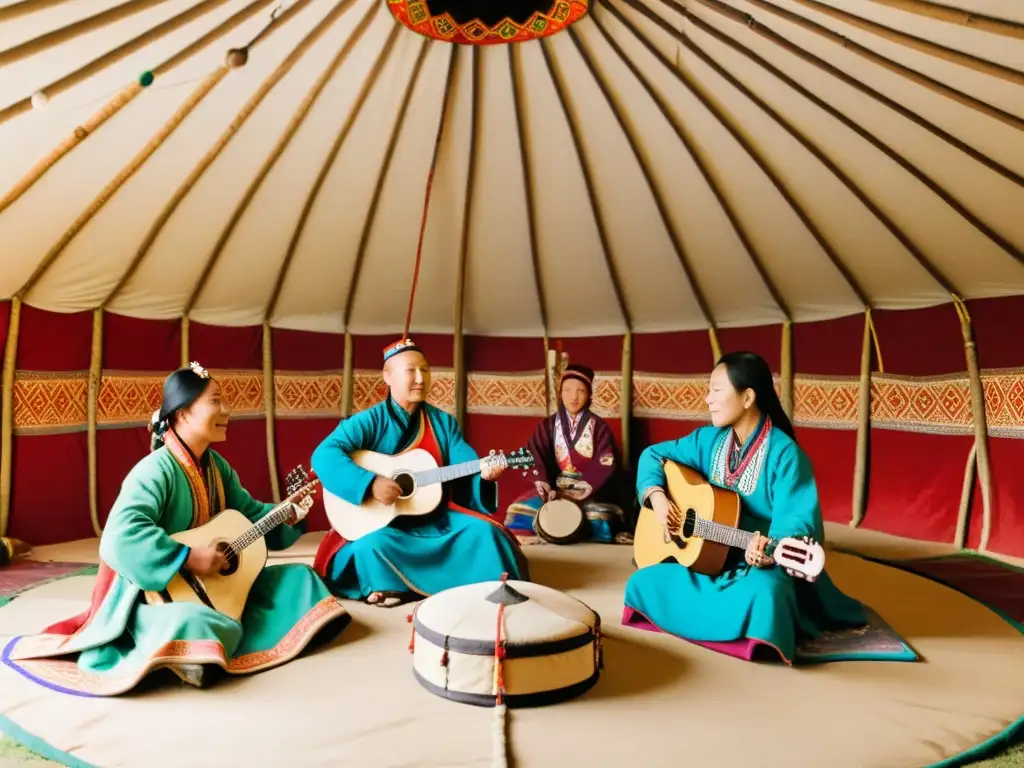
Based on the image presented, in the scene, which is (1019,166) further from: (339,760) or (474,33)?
(339,760)

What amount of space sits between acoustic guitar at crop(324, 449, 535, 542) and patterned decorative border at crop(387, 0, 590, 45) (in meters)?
1.62

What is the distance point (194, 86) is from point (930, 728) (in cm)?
323

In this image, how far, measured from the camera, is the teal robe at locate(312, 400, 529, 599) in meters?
3.09

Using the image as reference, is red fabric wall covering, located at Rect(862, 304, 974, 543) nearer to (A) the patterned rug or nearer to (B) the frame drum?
(B) the frame drum

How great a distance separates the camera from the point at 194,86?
313 centimetres

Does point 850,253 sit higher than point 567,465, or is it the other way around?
point 850,253

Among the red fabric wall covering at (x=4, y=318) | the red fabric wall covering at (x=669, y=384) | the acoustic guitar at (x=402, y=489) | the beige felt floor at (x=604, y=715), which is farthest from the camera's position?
the red fabric wall covering at (x=669, y=384)

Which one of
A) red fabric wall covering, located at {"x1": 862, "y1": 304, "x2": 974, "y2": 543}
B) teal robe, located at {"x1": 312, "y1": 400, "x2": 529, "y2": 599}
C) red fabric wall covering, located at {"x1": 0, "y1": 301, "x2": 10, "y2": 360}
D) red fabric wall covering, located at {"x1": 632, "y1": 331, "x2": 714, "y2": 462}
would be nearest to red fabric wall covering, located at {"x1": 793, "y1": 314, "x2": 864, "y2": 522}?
red fabric wall covering, located at {"x1": 862, "y1": 304, "x2": 974, "y2": 543}

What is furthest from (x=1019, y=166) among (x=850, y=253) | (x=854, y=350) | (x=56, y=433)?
(x=56, y=433)

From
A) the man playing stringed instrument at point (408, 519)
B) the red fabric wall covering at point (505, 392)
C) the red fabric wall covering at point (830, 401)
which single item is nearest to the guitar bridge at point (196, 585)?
the man playing stringed instrument at point (408, 519)

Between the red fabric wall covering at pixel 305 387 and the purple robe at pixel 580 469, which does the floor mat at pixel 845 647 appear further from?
the red fabric wall covering at pixel 305 387

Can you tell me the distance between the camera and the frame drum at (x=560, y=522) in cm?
419

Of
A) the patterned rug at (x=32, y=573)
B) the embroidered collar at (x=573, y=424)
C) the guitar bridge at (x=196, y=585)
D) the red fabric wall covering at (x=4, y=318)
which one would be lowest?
the patterned rug at (x=32, y=573)

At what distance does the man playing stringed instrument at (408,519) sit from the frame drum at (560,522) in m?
0.89
